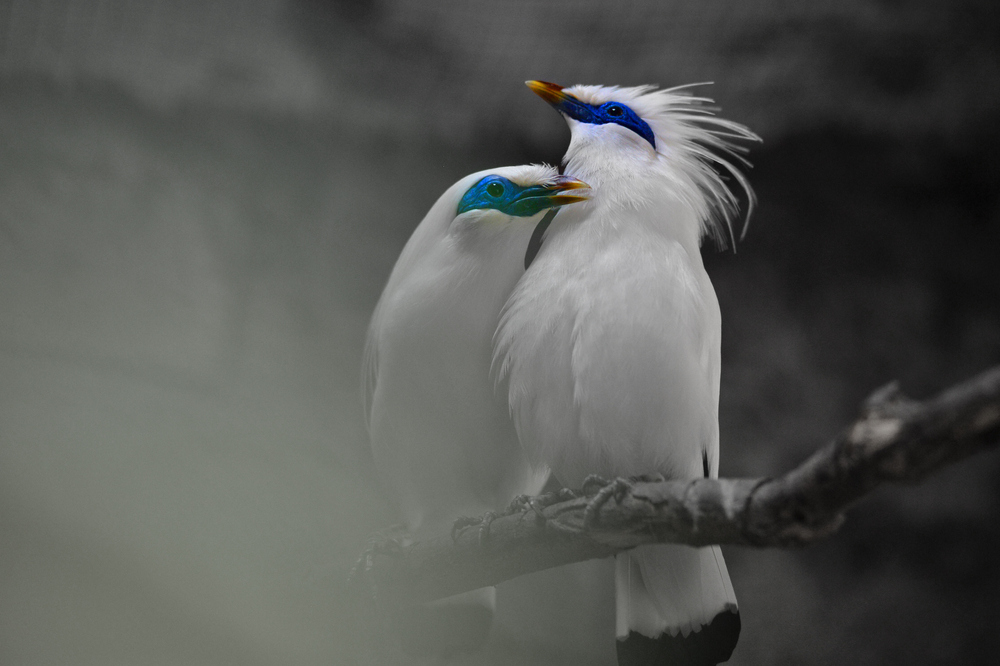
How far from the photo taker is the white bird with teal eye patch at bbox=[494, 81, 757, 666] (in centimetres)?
104

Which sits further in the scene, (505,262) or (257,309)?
(257,309)

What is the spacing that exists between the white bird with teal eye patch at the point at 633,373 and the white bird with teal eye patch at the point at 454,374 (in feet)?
0.17

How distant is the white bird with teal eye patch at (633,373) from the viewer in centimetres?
104

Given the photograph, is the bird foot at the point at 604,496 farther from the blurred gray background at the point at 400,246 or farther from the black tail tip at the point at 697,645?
the blurred gray background at the point at 400,246

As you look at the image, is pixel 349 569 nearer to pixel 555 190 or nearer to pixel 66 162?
pixel 555 190

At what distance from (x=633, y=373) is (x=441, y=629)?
1.64ft

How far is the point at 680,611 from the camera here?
104cm

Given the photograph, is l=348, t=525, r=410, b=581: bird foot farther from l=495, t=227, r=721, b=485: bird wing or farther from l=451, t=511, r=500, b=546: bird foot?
l=495, t=227, r=721, b=485: bird wing

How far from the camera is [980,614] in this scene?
1.46 m

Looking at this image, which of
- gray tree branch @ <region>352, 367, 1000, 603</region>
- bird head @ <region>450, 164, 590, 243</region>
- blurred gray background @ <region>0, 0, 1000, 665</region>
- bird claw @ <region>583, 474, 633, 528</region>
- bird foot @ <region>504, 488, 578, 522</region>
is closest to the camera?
gray tree branch @ <region>352, 367, 1000, 603</region>

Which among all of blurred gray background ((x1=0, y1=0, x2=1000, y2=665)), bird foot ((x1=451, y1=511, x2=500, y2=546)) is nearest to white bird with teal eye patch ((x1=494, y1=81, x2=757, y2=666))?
bird foot ((x1=451, y1=511, x2=500, y2=546))

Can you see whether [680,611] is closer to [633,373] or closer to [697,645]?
[697,645]

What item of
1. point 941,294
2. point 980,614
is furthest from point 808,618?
point 941,294

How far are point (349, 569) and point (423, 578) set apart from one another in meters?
0.15
